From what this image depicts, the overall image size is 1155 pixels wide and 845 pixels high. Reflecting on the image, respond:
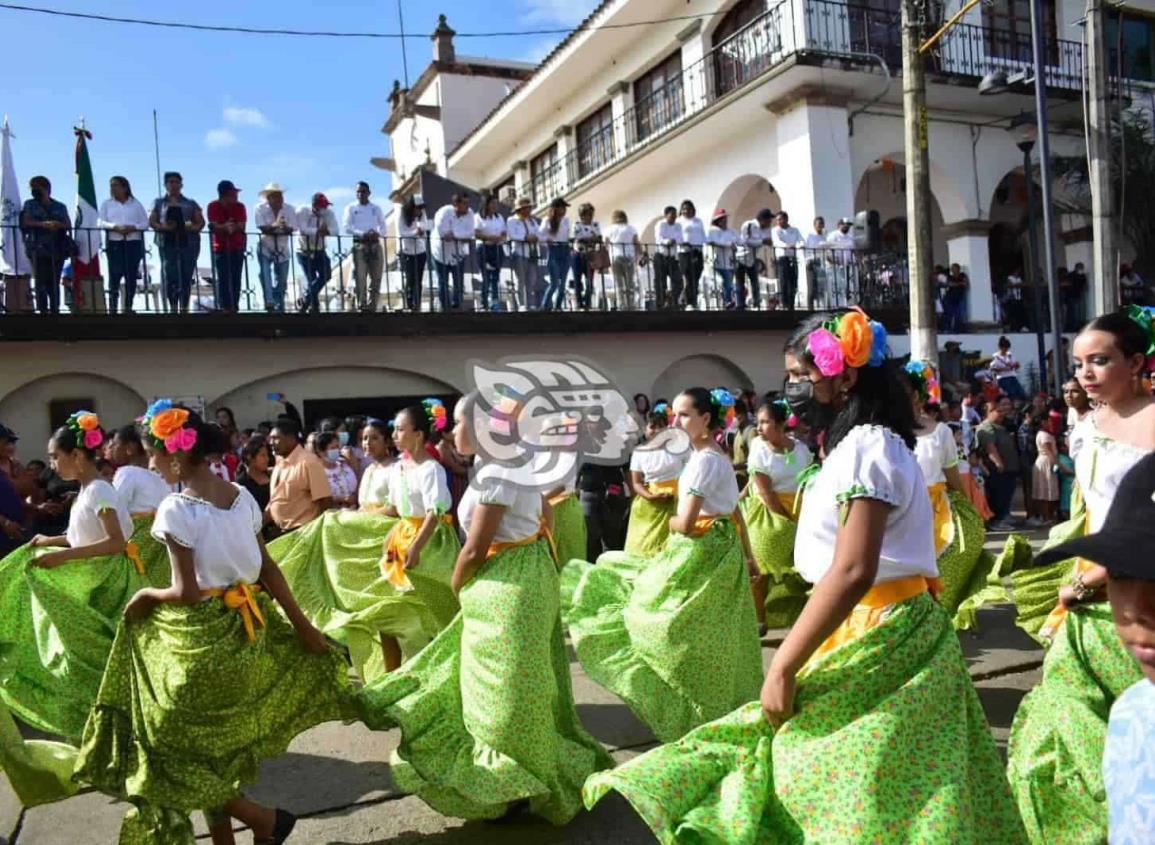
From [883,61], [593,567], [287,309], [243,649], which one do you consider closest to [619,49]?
[883,61]

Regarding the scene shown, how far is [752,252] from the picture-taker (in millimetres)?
15867

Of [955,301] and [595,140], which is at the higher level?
[595,140]

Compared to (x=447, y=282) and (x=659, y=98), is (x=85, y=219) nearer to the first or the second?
(x=447, y=282)

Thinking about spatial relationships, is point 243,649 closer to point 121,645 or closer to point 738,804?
point 121,645

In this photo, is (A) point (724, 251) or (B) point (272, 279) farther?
(A) point (724, 251)

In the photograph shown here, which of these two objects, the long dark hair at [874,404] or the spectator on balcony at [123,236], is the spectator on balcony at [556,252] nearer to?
the spectator on balcony at [123,236]

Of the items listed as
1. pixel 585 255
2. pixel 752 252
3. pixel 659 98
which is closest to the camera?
pixel 585 255

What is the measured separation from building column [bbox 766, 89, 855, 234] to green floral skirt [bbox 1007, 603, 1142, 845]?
13860 millimetres

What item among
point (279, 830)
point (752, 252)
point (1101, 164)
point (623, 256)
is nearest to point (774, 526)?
point (279, 830)

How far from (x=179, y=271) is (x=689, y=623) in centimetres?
959

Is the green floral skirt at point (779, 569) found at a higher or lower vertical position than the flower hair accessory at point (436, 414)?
lower

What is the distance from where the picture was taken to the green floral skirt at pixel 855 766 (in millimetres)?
2289

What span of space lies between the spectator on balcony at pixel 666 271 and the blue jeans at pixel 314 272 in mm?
5012

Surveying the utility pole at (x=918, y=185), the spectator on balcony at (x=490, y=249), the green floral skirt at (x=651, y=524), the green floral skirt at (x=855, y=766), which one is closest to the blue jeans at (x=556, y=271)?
the spectator on balcony at (x=490, y=249)
